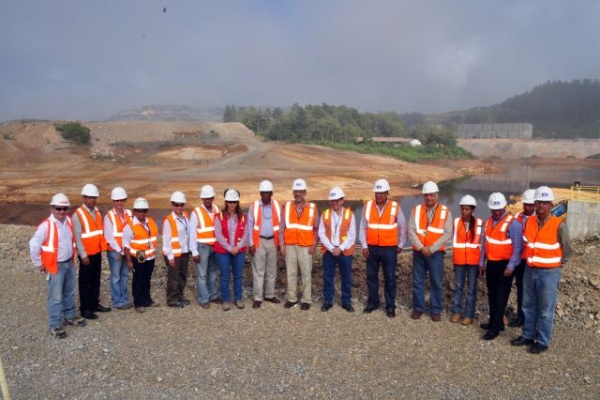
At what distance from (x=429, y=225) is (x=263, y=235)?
2.45 metres

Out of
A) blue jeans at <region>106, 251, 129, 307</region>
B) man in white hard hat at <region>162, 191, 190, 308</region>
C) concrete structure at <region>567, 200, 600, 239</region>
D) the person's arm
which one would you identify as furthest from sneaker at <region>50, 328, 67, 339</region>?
concrete structure at <region>567, 200, 600, 239</region>

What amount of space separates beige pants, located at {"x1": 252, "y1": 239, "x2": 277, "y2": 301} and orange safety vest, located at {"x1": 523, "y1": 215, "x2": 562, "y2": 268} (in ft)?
11.7

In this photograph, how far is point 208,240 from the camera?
6887 mm

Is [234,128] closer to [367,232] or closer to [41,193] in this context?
[41,193]

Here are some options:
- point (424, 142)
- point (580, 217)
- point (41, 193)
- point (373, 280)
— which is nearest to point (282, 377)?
point (373, 280)

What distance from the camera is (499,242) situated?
19.3 feet

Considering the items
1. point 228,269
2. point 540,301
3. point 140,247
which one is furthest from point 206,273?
point 540,301

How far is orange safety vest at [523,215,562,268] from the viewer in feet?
17.7

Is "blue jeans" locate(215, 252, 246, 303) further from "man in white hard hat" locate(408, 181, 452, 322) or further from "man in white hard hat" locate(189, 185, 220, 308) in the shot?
"man in white hard hat" locate(408, 181, 452, 322)

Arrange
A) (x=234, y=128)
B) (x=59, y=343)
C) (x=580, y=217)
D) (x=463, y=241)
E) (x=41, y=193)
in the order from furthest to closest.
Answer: (x=234, y=128), (x=41, y=193), (x=580, y=217), (x=463, y=241), (x=59, y=343)

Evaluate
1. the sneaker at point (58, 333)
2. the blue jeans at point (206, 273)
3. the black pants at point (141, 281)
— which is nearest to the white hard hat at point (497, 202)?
the blue jeans at point (206, 273)

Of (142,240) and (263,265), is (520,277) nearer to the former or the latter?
(263,265)

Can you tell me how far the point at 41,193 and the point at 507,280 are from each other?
32.0 m

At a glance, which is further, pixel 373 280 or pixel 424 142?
pixel 424 142
